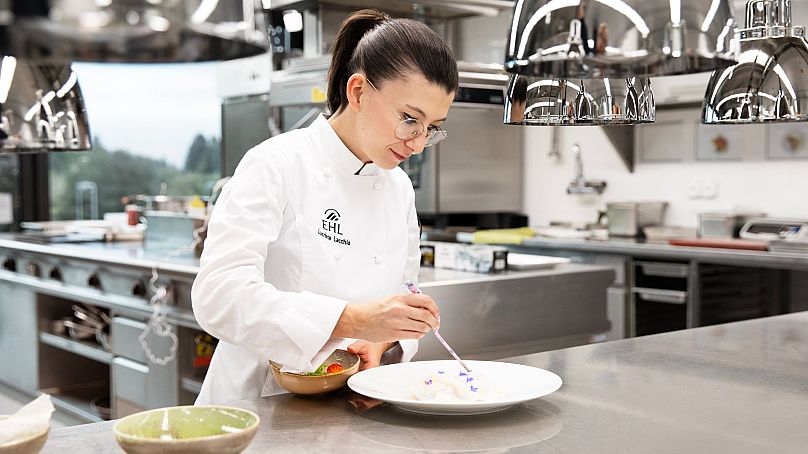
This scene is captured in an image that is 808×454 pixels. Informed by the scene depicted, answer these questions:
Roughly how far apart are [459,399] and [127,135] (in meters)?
6.05

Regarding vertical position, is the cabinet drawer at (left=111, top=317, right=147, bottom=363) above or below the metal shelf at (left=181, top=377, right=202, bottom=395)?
above

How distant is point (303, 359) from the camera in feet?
5.24

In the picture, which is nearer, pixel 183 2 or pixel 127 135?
pixel 183 2

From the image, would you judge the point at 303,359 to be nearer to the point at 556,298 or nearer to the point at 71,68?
the point at 71,68

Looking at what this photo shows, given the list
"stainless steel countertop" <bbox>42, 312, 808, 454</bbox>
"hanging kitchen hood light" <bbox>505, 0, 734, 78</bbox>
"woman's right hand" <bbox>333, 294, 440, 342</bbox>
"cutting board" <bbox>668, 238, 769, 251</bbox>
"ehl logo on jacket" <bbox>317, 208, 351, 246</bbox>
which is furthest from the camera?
"cutting board" <bbox>668, 238, 769, 251</bbox>

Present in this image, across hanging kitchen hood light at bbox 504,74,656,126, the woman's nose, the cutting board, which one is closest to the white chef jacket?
the woman's nose

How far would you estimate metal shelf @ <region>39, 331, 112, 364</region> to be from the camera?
13.9 ft

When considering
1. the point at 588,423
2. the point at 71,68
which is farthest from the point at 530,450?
Answer: the point at 71,68

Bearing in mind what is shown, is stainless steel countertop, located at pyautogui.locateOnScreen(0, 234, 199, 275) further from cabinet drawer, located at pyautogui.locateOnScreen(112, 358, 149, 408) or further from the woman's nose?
the woman's nose

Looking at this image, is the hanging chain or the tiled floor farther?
the tiled floor

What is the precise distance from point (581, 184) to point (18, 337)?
12.0 ft

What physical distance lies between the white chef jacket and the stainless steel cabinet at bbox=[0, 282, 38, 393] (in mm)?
3189

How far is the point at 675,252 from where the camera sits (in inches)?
179

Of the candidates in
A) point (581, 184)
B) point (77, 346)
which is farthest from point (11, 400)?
point (581, 184)
